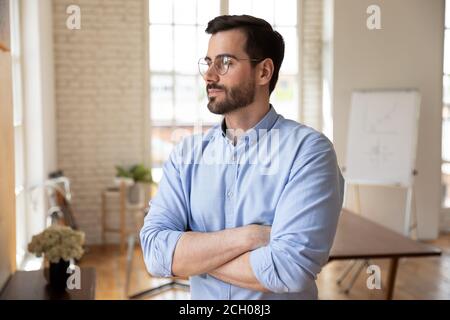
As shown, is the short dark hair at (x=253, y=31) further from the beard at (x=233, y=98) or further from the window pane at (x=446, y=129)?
the window pane at (x=446, y=129)

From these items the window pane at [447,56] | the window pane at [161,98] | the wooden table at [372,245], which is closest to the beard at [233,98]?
the window pane at [161,98]

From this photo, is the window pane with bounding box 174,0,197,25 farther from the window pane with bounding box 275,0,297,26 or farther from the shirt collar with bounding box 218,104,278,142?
the shirt collar with bounding box 218,104,278,142

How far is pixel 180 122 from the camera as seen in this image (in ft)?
7.15

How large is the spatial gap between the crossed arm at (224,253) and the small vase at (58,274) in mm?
1073

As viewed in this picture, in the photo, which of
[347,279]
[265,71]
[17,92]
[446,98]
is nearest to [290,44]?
[265,71]

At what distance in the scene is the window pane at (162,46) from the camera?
2.01m

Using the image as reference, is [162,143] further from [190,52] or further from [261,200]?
[261,200]

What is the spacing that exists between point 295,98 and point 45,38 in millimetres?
2343

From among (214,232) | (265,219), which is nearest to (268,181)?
(265,219)

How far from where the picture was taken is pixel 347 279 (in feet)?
15.1

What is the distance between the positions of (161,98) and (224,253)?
112 centimetres

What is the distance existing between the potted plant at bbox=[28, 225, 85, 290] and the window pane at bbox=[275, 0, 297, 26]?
4.33 ft

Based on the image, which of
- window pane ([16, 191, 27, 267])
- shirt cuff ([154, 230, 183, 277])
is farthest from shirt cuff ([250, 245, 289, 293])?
window pane ([16, 191, 27, 267])

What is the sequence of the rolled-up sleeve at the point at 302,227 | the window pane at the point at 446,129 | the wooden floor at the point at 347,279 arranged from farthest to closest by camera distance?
the wooden floor at the point at 347,279 → the window pane at the point at 446,129 → the rolled-up sleeve at the point at 302,227
